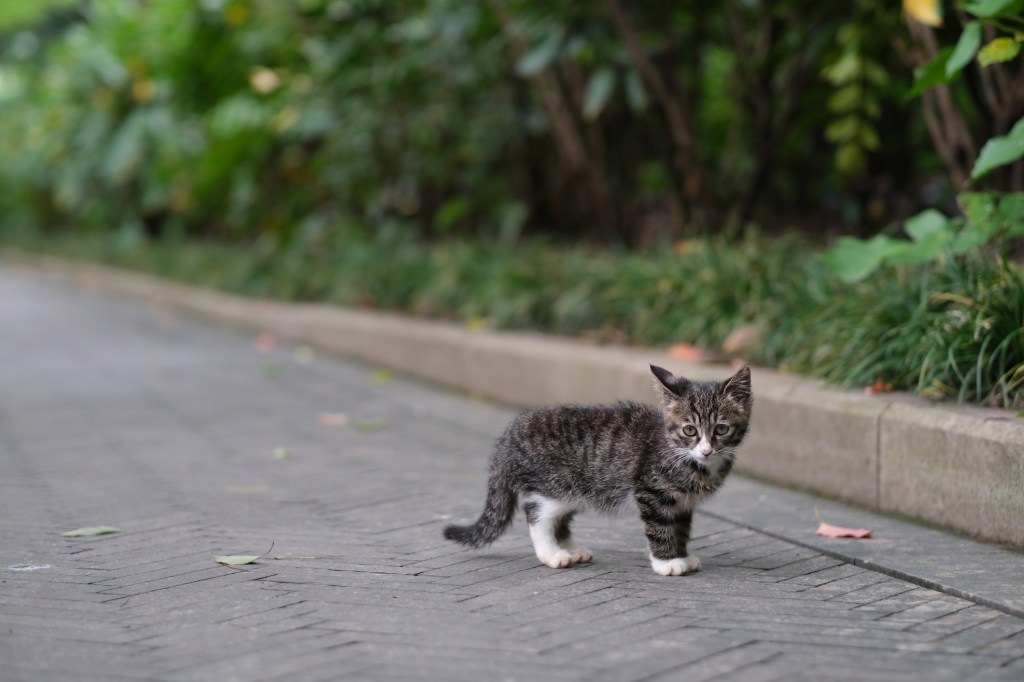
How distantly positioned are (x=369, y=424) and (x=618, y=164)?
512 centimetres

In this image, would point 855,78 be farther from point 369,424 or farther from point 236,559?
point 236,559

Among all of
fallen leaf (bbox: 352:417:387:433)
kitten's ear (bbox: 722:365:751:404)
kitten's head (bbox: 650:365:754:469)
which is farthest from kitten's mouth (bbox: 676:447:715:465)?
fallen leaf (bbox: 352:417:387:433)

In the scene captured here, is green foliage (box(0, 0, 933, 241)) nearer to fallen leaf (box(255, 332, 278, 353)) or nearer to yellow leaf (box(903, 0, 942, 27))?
fallen leaf (box(255, 332, 278, 353))

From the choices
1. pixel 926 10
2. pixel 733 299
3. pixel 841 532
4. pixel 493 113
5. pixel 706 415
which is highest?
pixel 493 113

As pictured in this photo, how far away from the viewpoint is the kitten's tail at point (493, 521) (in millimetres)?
4742

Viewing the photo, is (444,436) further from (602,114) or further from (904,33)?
(602,114)

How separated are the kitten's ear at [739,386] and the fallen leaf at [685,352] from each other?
8.16ft

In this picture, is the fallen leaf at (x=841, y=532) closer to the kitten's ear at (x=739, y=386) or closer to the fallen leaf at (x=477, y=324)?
the kitten's ear at (x=739, y=386)

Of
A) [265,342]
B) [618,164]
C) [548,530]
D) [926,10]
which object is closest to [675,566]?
[548,530]

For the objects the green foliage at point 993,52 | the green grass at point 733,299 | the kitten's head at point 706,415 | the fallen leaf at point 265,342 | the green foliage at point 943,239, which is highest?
the green foliage at point 993,52

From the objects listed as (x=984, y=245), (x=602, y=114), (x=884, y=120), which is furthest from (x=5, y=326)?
(x=984, y=245)

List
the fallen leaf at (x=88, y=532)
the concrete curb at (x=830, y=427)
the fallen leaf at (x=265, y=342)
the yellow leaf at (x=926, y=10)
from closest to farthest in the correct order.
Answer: the concrete curb at (x=830, y=427) → the fallen leaf at (x=88, y=532) → the yellow leaf at (x=926, y=10) → the fallen leaf at (x=265, y=342)

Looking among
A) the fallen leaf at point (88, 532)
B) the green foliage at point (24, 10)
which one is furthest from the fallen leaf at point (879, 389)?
the green foliage at point (24, 10)

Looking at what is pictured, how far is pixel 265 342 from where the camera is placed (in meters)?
12.5
